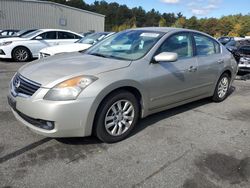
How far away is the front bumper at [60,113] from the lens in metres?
3.34

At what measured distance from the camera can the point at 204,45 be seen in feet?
17.8

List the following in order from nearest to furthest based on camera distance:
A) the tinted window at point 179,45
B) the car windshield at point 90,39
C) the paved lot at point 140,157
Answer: the paved lot at point 140,157 → the tinted window at point 179,45 → the car windshield at point 90,39

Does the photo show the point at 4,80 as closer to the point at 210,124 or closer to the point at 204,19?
the point at 210,124

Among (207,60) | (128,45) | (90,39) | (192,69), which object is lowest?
(192,69)

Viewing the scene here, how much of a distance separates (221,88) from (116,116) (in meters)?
3.11

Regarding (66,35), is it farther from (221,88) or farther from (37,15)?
(37,15)

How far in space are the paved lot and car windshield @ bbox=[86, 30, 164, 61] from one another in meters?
1.17

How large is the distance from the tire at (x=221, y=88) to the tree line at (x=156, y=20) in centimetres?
6128

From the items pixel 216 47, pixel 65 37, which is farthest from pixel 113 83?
pixel 65 37

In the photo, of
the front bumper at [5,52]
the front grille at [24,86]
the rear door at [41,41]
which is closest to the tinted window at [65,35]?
the rear door at [41,41]

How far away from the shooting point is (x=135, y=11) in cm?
10569

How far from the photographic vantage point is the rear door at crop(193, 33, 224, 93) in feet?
16.9

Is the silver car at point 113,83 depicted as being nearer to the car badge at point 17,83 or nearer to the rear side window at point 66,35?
the car badge at point 17,83

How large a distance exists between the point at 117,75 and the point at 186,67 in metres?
1.53
